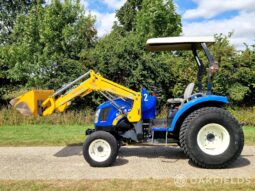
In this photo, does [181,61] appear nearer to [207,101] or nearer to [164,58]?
[164,58]

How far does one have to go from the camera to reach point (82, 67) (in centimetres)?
1482

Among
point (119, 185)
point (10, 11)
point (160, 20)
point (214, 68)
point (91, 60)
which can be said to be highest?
point (10, 11)

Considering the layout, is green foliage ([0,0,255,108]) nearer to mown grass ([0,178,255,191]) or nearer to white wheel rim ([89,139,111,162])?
white wheel rim ([89,139,111,162])

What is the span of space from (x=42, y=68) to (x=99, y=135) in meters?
9.83

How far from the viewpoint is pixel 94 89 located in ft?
→ 23.5

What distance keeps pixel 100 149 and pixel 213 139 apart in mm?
2099


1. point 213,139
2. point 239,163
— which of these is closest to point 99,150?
point 213,139

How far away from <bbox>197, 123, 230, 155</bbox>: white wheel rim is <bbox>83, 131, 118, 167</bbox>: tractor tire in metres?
1.58

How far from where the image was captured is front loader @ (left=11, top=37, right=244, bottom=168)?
21.3 ft

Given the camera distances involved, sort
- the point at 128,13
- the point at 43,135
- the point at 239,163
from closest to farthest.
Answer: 1. the point at 239,163
2. the point at 43,135
3. the point at 128,13

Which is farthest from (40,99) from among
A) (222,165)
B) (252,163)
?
(252,163)

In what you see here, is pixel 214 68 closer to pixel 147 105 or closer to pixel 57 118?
pixel 147 105

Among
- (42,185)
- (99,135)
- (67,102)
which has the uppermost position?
(67,102)

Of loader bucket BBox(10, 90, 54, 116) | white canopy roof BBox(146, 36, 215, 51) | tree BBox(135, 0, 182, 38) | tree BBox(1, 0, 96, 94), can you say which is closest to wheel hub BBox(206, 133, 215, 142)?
white canopy roof BBox(146, 36, 215, 51)
